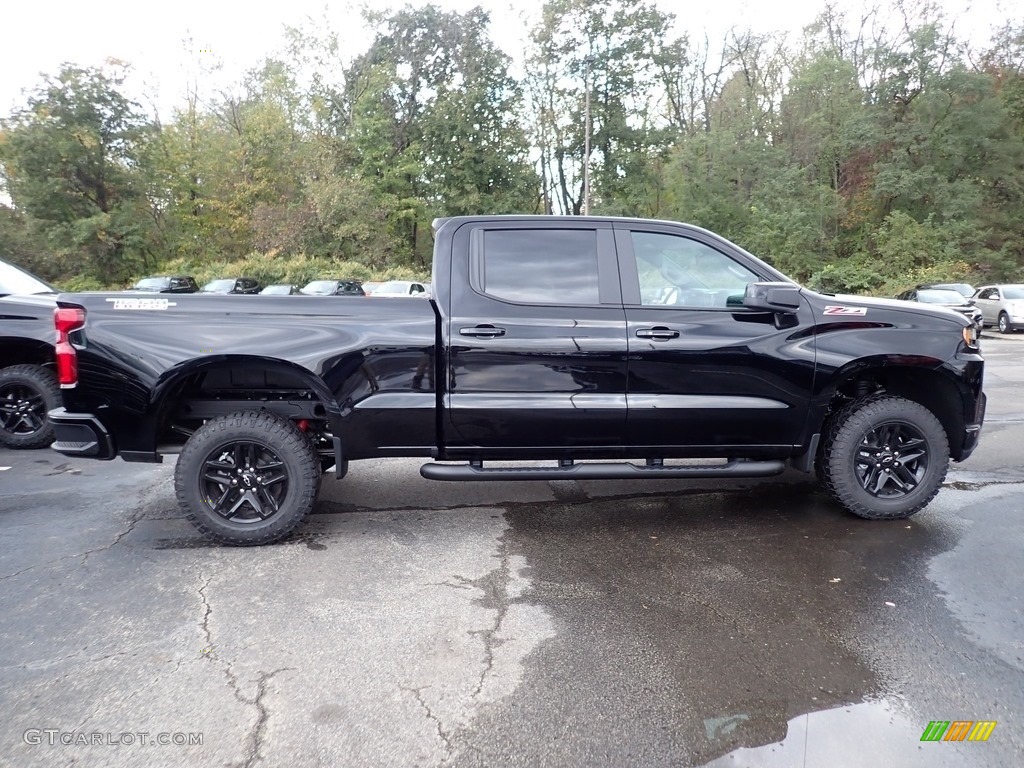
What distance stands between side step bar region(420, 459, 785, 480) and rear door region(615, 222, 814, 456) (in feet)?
0.40

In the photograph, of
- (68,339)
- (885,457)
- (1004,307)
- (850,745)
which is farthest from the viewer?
(1004,307)

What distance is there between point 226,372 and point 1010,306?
21920 millimetres

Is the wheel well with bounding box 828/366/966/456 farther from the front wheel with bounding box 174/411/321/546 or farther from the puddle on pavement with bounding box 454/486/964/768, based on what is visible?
the front wheel with bounding box 174/411/321/546

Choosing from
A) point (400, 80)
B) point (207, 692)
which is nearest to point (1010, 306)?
point (207, 692)

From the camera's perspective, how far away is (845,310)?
14.5 feet

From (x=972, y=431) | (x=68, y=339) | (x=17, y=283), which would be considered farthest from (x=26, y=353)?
(x=972, y=431)

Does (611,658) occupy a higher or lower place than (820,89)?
lower

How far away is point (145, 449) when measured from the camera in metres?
4.25

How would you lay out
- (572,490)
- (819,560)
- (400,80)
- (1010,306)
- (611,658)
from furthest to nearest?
(400,80) → (1010,306) → (572,490) → (819,560) → (611,658)

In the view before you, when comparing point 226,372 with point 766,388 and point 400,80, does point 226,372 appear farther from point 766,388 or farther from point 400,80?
point 400,80

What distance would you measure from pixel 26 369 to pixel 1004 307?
22769 millimetres

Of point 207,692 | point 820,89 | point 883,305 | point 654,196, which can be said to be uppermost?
point 820,89

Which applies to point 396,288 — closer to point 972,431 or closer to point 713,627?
point 972,431

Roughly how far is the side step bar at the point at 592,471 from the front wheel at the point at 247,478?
2.53 feet
